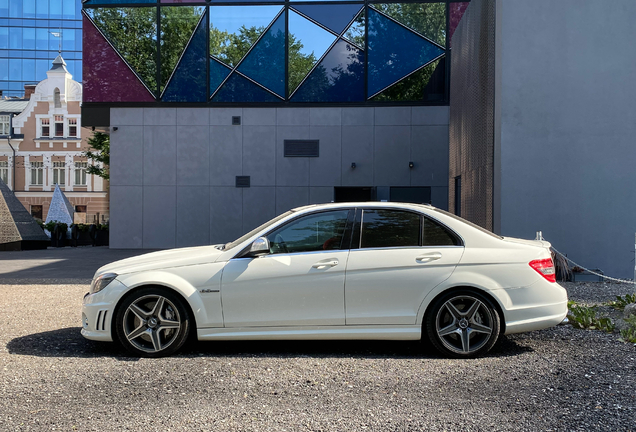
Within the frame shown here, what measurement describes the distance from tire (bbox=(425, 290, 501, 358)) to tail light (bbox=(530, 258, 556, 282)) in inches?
21.7

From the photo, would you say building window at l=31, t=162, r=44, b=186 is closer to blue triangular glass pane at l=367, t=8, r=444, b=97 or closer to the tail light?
blue triangular glass pane at l=367, t=8, r=444, b=97

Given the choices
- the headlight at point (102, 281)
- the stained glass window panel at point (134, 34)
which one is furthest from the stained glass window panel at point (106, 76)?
the headlight at point (102, 281)

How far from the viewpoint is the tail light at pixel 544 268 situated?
17.7 ft

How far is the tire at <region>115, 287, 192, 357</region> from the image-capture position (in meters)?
5.29

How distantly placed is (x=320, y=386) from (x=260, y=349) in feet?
4.49

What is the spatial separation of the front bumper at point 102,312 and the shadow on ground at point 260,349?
22cm

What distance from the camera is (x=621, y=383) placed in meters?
4.47

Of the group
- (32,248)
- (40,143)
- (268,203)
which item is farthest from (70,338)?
(40,143)

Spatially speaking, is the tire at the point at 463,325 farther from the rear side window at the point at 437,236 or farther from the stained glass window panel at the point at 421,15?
the stained glass window panel at the point at 421,15

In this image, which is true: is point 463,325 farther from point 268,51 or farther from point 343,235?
point 268,51

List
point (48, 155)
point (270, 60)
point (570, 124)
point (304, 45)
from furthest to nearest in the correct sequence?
point (48, 155)
point (270, 60)
point (304, 45)
point (570, 124)

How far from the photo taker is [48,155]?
51.2 m

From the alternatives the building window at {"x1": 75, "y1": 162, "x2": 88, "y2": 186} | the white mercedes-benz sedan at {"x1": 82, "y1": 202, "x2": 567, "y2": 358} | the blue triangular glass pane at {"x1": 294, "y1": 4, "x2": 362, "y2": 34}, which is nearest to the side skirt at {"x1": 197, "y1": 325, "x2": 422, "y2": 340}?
the white mercedes-benz sedan at {"x1": 82, "y1": 202, "x2": 567, "y2": 358}

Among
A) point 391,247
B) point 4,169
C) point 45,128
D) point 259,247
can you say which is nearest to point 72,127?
point 45,128
